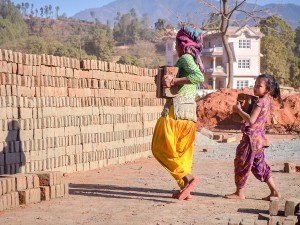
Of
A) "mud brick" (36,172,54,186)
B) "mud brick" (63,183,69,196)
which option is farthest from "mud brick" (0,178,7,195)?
"mud brick" (63,183,69,196)

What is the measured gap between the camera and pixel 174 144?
671cm

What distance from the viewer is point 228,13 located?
32281 millimetres

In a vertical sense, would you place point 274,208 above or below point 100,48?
below

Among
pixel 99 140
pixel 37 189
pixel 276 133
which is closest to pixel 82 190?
pixel 37 189

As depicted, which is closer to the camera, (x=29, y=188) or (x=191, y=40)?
(x=29, y=188)

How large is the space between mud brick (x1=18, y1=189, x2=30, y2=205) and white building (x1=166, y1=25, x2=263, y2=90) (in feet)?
181

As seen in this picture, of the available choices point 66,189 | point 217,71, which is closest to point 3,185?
point 66,189

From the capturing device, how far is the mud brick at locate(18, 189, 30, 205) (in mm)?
6453

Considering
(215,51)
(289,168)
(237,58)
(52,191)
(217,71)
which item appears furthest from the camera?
(237,58)

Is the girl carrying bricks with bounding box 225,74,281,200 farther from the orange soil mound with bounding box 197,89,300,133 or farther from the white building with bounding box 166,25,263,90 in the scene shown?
the white building with bounding box 166,25,263,90

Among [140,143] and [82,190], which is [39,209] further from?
[140,143]

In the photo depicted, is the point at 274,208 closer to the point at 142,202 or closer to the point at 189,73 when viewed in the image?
the point at 142,202

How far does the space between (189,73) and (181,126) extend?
2.00ft

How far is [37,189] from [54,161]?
2.77 meters
